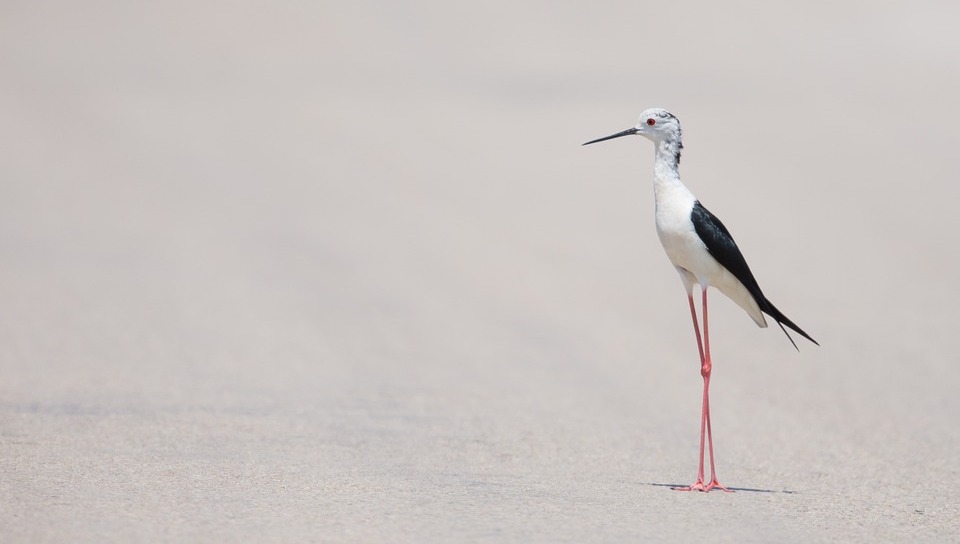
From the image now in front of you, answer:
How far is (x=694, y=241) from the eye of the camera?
6.60 metres

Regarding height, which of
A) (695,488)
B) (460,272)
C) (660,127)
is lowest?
(695,488)

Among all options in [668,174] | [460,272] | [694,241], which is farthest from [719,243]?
[460,272]

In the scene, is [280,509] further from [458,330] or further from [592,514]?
[458,330]

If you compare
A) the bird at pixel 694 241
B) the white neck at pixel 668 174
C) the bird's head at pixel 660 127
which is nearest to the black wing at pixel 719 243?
the bird at pixel 694 241

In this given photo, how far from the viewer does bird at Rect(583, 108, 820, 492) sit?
6590 millimetres

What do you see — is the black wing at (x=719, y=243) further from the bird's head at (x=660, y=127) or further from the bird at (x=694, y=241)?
the bird's head at (x=660, y=127)

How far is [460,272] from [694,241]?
879cm

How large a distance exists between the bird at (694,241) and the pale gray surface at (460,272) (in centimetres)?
95

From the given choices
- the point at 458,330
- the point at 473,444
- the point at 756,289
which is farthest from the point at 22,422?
the point at 458,330

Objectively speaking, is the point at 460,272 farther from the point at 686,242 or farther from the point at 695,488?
the point at 695,488

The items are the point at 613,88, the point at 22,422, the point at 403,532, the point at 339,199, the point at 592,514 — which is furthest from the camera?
the point at 613,88

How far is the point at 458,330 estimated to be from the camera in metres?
12.7

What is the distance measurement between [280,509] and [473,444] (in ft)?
8.39

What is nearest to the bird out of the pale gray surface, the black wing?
the black wing
